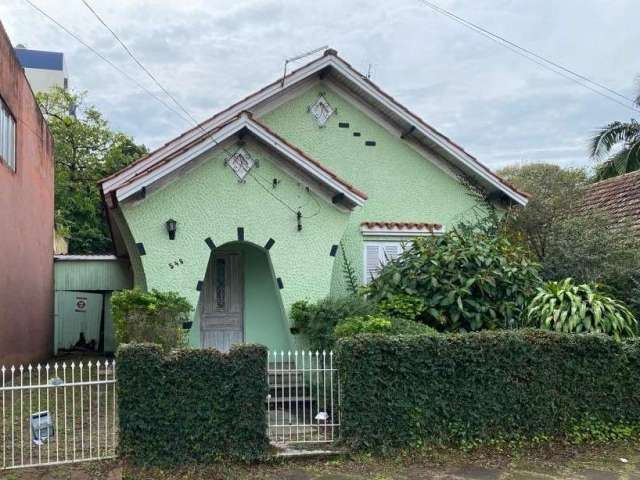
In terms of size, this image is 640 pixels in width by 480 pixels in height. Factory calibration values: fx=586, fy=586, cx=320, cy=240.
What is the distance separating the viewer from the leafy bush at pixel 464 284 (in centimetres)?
1005

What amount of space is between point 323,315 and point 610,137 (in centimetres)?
1923

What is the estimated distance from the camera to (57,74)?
58188 millimetres

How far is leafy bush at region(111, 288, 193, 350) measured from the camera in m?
8.64

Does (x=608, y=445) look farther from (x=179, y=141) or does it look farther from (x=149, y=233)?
(x=179, y=141)

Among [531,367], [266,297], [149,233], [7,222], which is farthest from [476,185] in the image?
[7,222]

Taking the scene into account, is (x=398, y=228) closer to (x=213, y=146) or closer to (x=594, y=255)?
(x=594, y=255)

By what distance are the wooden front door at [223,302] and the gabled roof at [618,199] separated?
883 cm

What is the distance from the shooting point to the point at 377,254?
40.7 feet

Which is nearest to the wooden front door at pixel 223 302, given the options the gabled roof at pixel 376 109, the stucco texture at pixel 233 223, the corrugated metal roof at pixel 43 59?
the stucco texture at pixel 233 223

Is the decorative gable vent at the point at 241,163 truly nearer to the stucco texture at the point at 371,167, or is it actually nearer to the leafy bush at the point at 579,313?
the stucco texture at the point at 371,167

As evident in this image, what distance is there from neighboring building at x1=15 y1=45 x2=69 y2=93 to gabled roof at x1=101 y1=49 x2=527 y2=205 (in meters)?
50.3

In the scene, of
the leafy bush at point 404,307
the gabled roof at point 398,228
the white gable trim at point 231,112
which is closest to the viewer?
the leafy bush at point 404,307

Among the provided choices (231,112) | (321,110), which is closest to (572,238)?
(321,110)

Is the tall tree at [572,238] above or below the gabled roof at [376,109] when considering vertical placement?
below
